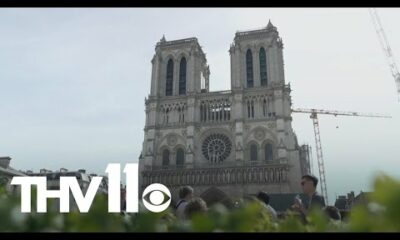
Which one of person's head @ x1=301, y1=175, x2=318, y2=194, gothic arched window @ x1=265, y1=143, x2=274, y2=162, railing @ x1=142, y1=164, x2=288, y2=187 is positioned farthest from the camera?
gothic arched window @ x1=265, y1=143, x2=274, y2=162

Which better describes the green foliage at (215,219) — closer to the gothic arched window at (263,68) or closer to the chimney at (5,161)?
the chimney at (5,161)

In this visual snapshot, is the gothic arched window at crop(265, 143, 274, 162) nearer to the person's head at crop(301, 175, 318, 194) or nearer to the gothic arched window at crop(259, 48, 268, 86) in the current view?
the gothic arched window at crop(259, 48, 268, 86)

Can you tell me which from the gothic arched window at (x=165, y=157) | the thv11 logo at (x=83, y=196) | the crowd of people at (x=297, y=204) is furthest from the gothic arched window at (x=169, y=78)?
the thv11 logo at (x=83, y=196)

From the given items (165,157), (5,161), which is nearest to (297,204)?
(165,157)

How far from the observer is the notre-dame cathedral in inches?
1458

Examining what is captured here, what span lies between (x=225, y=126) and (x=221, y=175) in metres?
5.89

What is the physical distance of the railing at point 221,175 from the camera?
1426 inches

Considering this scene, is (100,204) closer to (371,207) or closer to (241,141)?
(371,207)

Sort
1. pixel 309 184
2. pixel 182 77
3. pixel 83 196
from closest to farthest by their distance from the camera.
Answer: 1. pixel 83 196
2. pixel 309 184
3. pixel 182 77

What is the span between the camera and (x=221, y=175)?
124ft

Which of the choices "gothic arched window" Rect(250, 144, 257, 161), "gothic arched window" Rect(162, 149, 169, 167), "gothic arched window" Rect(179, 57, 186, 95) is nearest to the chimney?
"gothic arched window" Rect(162, 149, 169, 167)

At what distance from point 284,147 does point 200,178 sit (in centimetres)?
973

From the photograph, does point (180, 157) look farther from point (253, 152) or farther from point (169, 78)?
point (169, 78)
